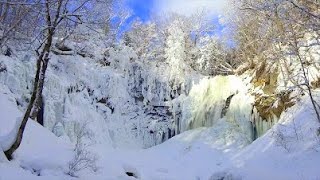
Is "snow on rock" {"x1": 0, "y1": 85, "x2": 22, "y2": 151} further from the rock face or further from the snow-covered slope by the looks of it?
the rock face

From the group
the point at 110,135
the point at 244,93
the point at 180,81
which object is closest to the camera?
the point at 244,93

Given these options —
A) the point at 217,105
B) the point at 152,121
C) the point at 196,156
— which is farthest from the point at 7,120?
the point at 152,121

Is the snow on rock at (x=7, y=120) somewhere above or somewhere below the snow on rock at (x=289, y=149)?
above

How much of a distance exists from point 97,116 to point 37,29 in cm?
1198

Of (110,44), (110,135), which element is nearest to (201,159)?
(110,135)

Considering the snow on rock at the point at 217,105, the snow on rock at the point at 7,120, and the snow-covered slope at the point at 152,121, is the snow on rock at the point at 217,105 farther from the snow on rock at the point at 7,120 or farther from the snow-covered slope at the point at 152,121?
the snow on rock at the point at 7,120

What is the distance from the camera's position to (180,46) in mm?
25406

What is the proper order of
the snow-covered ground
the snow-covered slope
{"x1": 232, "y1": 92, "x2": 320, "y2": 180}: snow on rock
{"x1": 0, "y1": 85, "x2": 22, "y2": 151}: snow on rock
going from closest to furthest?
{"x1": 0, "y1": 85, "x2": 22, "y2": 151}: snow on rock
the snow-covered ground
{"x1": 232, "y1": 92, "x2": 320, "y2": 180}: snow on rock
the snow-covered slope

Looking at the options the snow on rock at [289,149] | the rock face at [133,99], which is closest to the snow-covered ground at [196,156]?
the snow on rock at [289,149]

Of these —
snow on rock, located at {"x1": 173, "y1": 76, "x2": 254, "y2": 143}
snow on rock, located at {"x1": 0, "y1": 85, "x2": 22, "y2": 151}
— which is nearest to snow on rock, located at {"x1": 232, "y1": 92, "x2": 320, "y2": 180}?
snow on rock, located at {"x1": 173, "y1": 76, "x2": 254, "y2": 143}

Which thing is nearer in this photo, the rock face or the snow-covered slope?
the snow-covered slope

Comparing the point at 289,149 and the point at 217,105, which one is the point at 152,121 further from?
the point at 289,149

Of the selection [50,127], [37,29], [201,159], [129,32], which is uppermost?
[129,32]

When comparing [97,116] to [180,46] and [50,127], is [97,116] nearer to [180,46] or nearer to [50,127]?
[50,127]
